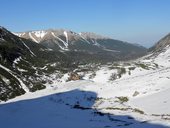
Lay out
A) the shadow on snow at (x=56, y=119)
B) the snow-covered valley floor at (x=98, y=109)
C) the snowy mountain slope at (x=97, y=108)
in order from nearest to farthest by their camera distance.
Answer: the shadow on snow at (x=56, y=119) → the snow-covered valley floor at (x=98, y=109) → the snowy mountain slope at (x=97, y=108)

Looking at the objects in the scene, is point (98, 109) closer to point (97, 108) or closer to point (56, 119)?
point (97, 108)

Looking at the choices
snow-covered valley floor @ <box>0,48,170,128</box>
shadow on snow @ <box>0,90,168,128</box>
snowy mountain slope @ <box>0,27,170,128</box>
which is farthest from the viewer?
snowy mountain slope @ <box>0,27,170,128</box>

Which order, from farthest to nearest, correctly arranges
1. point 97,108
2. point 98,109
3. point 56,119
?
point 97,108
point 98,109
point 56,119

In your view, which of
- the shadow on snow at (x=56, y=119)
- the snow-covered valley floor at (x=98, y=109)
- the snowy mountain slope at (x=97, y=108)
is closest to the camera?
the shadow on snow at (x=56, y=119)

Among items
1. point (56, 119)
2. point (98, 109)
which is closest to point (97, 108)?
point (98, 109)

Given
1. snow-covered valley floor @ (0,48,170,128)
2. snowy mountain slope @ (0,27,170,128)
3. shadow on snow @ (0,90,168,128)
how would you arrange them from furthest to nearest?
snowy mountain slope @ (0,27,170,128), snow-covered valley floor @ (0,48,170,128), shadow on snow @ (0,90,168,128)

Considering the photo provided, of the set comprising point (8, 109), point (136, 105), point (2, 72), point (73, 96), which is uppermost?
point (2, 72)

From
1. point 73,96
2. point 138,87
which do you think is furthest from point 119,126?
point 138,87

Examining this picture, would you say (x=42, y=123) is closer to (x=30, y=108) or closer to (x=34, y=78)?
(x=30, y=108)
